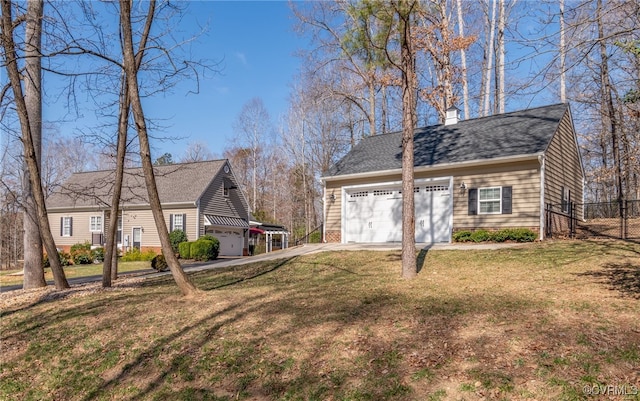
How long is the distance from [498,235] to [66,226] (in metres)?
26.8

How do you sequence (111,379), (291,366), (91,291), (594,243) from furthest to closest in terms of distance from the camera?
(594,243)
(91,291)
(111,379)
(291,366)

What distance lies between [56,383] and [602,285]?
836 cm

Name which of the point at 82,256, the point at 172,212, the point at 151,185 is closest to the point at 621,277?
the point at 151,185

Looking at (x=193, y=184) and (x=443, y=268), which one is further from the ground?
(x=193, y=184)

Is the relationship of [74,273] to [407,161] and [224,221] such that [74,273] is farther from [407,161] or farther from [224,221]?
[407,161]

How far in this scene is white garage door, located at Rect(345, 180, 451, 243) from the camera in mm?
15320

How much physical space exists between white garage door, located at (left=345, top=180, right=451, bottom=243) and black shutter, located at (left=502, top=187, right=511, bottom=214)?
5.96 feet

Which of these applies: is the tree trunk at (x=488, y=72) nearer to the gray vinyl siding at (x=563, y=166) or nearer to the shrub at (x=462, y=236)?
the gray vinyl siding at (x=563, y=166)

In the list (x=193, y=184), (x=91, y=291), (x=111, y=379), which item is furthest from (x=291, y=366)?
(x=193, y=184)

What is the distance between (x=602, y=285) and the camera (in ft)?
23.4

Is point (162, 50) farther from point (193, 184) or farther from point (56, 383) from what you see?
point (193, 184)

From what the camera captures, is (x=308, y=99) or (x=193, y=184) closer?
(x=193, y=184)

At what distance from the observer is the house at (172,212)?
81.5 feet

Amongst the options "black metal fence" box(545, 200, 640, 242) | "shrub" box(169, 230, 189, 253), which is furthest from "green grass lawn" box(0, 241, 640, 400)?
"shrub" box(169, 230, 189, 253)
